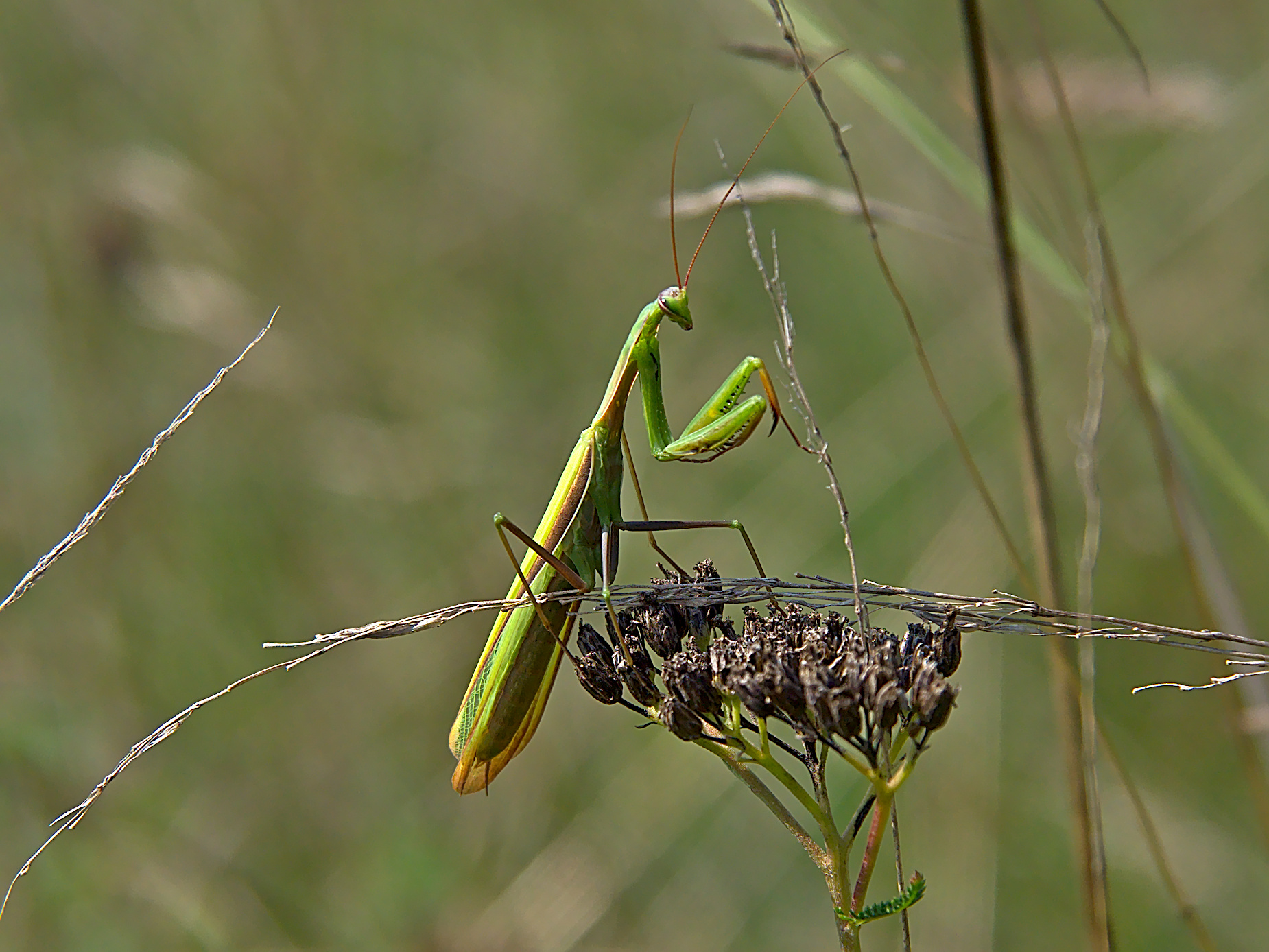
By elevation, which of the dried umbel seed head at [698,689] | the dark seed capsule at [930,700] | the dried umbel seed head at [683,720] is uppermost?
the dried umbel seed head at [698,689]

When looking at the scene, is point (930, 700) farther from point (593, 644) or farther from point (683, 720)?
point (593, 644)

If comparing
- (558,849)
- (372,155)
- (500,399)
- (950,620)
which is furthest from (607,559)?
(372,155)

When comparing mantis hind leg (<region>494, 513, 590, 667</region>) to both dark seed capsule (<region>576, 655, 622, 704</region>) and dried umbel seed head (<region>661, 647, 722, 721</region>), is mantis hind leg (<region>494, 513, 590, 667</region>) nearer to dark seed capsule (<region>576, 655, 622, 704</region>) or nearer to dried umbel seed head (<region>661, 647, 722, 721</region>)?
dark seed capsule (<region>576, 655, 622, 704</region>)

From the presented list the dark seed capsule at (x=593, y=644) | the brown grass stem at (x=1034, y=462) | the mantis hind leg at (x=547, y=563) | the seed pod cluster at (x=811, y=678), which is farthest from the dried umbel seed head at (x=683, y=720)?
the brown grass stem at (x=1034, y=462)

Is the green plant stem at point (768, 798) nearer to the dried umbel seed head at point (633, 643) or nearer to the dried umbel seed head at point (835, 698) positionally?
the dried umbel seed head at point (835, 698)

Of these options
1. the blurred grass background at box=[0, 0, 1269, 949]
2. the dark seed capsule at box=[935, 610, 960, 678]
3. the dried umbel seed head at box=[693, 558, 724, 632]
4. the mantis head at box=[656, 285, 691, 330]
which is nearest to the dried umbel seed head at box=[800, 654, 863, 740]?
the dark seed capsule at box=[935, 610, 960, 678]

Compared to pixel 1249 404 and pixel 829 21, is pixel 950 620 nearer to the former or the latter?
pixel 829 21
